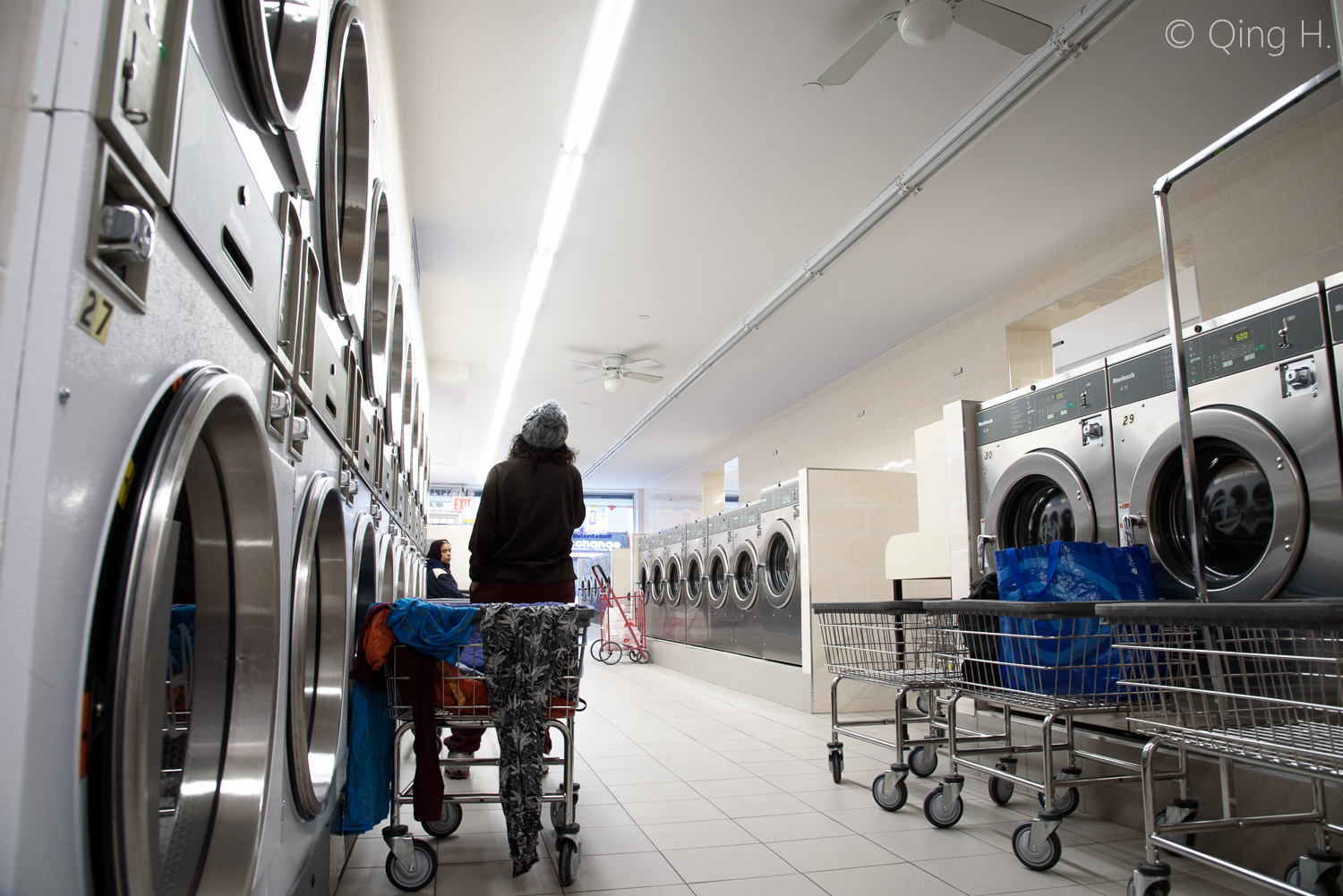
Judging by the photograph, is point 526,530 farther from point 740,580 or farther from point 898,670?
point 740,580

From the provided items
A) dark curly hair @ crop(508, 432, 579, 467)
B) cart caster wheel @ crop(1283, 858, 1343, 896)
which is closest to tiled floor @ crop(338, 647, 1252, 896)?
cart caster wheel @ crop(1283, 858, 1343, 896)

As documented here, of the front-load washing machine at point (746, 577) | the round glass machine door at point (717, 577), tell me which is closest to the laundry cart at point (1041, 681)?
the front-load washing machine at point (746, 577)

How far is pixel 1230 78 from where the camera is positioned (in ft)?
12.6

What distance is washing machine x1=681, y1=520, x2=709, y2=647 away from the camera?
796 centimetres

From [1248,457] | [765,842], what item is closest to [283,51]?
[765,842]

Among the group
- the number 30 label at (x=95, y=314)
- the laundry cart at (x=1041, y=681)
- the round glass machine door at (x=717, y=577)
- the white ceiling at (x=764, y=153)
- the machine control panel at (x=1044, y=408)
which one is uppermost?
the white ceiling at (x=764, y=153)

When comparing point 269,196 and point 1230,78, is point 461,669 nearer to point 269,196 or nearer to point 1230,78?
point 269,196

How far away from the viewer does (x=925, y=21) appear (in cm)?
306

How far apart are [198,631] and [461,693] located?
120 cm

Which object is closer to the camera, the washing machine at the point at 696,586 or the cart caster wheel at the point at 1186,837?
the cart caster wheel at the point at 1186,837

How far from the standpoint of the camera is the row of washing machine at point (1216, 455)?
8.03 feet

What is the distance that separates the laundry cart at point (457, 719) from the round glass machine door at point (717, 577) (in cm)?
488

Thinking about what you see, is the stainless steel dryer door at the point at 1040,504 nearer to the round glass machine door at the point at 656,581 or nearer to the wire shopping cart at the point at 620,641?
the round glass machine door at the point at 656,581

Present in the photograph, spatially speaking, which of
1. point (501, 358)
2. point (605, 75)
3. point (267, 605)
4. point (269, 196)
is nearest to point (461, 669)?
point (267, 605)
